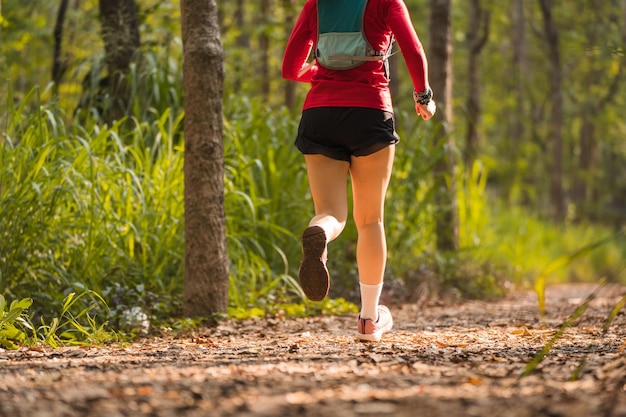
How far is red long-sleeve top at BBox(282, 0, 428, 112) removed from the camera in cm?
355

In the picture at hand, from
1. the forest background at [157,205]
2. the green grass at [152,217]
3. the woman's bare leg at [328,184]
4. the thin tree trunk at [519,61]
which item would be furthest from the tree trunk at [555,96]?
the woman's bare leg at [328,184]

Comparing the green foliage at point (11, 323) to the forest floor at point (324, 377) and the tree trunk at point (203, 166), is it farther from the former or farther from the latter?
the tree trunk at point (203, 166)

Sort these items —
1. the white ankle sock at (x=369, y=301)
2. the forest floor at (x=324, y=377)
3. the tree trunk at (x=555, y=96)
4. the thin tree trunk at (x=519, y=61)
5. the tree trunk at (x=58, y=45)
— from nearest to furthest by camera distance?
the forest floor at (x=324, y=377) < the white ankle sock at (x=369, y=301) < the tree trunk at (x=58, y=45) < the tree trunk at (x=555, y=96) < the thin tree trunk at (x=519, y=61)

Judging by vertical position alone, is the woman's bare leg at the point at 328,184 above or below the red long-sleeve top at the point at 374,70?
below

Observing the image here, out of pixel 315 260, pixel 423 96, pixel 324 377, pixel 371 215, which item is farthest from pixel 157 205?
pixel 324 377

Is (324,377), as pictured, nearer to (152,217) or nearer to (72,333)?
(72,333)

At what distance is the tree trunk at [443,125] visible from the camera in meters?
7.39

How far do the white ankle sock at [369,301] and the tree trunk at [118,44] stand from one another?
317 cm

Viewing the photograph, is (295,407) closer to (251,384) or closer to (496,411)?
(251,384)

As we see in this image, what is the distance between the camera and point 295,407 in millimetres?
2109

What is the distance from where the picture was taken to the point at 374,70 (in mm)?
3631

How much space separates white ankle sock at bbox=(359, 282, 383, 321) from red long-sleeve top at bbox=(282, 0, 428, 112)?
32.7 inches

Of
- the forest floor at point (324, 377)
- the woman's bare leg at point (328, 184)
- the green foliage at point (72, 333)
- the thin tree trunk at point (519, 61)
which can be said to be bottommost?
the green foliage at point (72, 333)

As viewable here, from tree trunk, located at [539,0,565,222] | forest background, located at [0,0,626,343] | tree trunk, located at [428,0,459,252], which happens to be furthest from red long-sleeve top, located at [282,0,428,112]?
tree trunk, located at [539,0,565,222]
